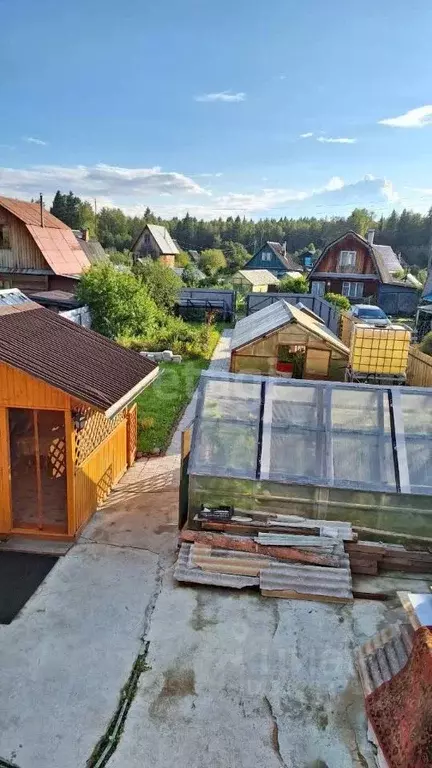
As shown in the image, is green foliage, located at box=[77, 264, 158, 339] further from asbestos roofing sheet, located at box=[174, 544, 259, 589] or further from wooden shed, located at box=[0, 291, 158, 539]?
asbestos roofing sheet, located at box=[174, 544, 259, 589]

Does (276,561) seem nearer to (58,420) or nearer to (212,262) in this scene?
(58,420)

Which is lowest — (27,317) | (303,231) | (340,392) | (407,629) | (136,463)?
(136,463)

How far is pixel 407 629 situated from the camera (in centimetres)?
466

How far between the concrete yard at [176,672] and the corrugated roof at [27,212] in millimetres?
24127

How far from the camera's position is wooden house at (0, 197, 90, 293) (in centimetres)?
2556

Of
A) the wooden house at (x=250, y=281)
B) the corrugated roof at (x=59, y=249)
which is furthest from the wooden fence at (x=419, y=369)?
the wooden house at (x=250, y=281)

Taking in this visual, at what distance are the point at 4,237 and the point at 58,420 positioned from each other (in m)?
22.3

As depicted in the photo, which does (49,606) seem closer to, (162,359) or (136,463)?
(136,463)

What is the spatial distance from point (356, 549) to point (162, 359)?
44.7 ft

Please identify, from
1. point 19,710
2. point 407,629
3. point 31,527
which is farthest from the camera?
point 31,527

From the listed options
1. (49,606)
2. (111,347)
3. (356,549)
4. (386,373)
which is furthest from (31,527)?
(386,373)

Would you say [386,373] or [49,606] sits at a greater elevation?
[386,373]

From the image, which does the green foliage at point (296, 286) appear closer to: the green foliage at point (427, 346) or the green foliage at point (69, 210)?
the green foliage at point (427, 346)

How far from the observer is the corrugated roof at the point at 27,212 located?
25.8m
